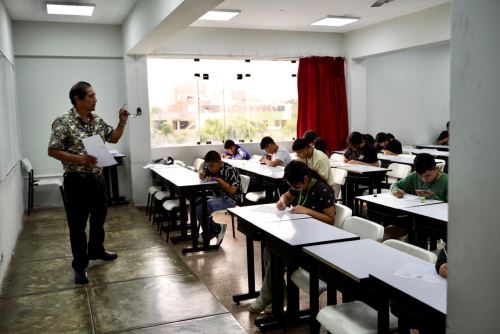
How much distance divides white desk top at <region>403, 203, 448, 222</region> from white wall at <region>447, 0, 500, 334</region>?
2.19 metres

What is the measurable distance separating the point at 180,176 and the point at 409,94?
5894 mm

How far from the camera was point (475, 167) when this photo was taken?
112 cm

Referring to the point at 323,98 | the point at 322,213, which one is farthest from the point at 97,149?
the point at 323,98

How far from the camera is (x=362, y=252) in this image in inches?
97.8

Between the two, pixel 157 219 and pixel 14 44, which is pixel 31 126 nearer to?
pixel 14 44

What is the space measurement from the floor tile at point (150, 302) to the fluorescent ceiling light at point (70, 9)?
3.85 metres

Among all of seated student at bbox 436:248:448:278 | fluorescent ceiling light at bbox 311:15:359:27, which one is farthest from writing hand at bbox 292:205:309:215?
fluorescent ceiling light at bbox 311:15:359:27

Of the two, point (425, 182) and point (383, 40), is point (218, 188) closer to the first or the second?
point (425, 182)

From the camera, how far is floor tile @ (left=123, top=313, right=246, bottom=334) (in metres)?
3.17

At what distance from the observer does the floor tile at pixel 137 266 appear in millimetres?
4289

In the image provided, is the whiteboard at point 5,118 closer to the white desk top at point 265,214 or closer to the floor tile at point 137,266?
the floor tile at point 137,266

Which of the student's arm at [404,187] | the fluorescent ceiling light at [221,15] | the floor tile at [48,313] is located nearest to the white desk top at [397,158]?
the student's arm at [404,187]

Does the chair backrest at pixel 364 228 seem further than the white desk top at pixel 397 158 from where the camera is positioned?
No

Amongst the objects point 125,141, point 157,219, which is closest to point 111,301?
point 157,219
